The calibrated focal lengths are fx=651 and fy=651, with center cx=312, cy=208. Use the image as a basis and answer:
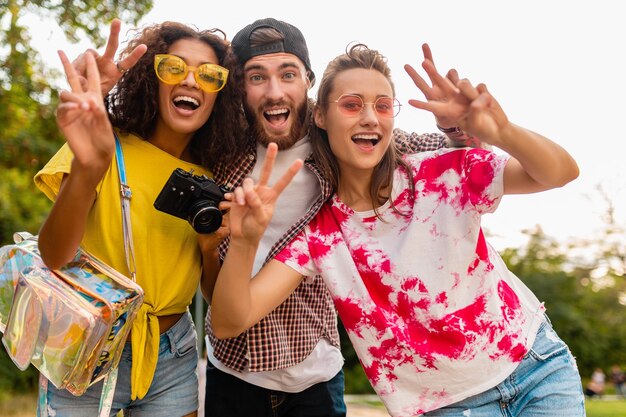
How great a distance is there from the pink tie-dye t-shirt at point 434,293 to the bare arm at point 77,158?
0.81 metres

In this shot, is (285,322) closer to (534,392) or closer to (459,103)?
(534,392)

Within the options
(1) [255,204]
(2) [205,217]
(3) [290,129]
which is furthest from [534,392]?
(3) [290,129]

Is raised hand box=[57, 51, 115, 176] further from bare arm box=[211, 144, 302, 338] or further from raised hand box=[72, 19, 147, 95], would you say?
bare arm box=[211, 144, 302, 338]

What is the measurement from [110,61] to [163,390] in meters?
1.35

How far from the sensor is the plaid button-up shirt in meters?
2.89

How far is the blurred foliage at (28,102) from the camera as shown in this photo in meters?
→ 7.96

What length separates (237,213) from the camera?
2.31 m

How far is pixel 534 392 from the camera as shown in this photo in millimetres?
2428

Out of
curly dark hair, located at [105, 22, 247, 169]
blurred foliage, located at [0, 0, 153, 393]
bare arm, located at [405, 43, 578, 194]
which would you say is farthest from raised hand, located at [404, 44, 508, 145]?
blurred foliage, located at [0, 0, 153, 393]

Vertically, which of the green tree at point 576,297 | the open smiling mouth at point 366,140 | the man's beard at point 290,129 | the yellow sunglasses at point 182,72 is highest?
the yellow sunglasses at point 182,72

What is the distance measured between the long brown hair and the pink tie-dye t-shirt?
0.11 meters

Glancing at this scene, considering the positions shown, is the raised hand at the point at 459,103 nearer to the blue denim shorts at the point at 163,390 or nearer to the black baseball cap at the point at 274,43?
the black baseball cap at the point at 274,43

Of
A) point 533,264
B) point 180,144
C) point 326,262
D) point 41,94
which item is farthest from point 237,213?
point 533,264

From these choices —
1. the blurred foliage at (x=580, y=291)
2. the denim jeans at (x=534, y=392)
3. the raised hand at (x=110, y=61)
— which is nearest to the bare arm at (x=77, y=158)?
the raised hand at (x=110, y=61)
